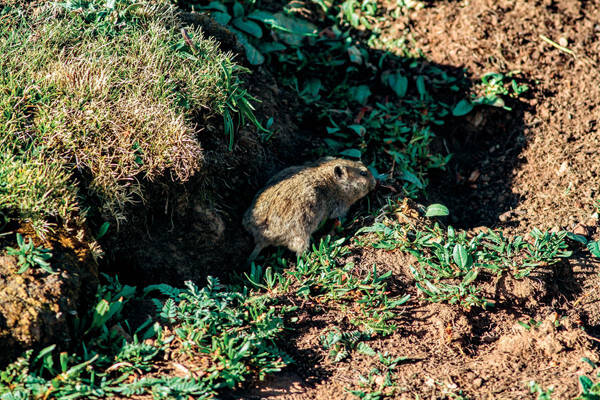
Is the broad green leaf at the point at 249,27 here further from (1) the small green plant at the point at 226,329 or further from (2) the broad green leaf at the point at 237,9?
(1) the small green plant at the point at 226,329

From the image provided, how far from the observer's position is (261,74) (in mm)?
6707

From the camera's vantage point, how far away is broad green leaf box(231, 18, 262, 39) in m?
6.91

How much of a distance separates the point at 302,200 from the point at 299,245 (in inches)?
18.2

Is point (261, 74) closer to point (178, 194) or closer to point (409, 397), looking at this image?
point (178, 194)

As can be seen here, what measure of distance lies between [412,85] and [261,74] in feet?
6.71

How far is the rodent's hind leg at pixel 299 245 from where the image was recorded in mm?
5391

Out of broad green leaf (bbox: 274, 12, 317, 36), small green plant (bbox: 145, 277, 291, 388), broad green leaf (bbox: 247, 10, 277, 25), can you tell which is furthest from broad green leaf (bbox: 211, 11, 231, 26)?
small green plant (bbox: 145, 277, 291, 388)

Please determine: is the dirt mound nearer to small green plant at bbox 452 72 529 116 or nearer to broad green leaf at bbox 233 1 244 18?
broad green leaf at bbox 233 1 244 18

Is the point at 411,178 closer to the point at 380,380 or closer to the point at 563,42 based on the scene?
the point at 380,380

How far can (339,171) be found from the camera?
5887 mm

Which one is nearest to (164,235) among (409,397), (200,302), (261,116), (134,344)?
(200,302)

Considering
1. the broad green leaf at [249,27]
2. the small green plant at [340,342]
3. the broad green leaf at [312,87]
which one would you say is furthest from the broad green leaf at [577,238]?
the broad green leaf at [249,27]

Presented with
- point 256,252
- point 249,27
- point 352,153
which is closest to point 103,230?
point 256,252

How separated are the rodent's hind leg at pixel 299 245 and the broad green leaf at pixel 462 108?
2.85 m
